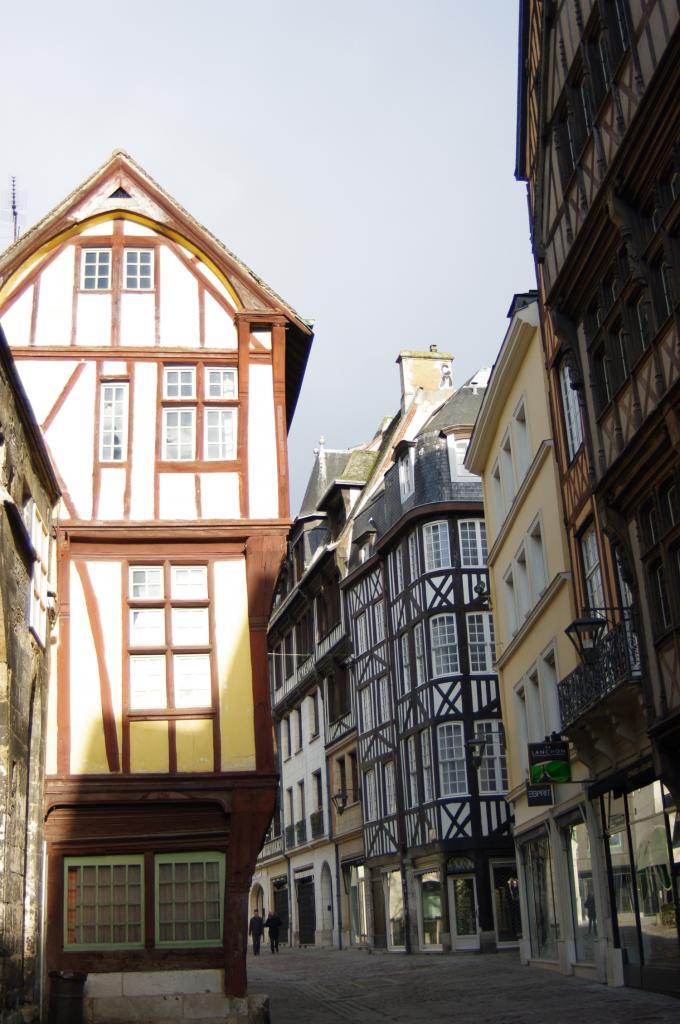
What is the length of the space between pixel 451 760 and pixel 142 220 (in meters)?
16.9

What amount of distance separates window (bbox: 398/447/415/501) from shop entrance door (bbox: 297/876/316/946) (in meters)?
14.4

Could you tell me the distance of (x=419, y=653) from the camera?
105ft

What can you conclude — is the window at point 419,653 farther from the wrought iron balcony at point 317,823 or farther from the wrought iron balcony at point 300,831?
the wrought iron balcony at point 300,831

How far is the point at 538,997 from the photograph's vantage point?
51.0 ft

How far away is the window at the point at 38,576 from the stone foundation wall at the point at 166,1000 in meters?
4.30

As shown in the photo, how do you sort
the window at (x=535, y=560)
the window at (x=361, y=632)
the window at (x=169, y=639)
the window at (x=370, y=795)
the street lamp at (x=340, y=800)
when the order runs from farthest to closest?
1. the street lamp at (x=340, y=800)
2. the window at (x=361, y=632)
3. the window at (x=370, y=795)
4. the window at (x=535, y=560)
5. the window at (x=169, y=639)

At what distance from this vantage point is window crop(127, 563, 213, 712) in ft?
53.0

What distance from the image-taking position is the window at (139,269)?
59.5ft

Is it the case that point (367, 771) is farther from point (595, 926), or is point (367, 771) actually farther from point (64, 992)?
point (64, 992)

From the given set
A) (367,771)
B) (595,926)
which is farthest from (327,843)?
(595,926)

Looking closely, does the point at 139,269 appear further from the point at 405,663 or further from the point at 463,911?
the point at 463,911

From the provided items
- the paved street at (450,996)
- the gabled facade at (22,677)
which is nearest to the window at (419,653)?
the paved street at (450,996)

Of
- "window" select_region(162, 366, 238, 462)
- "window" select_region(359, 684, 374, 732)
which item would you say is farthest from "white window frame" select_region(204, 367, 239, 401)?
"window" select_region(359, 684, 374, 732)

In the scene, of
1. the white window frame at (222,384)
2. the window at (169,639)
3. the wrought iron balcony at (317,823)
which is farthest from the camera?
the wrought iron balcony at (317,823)
